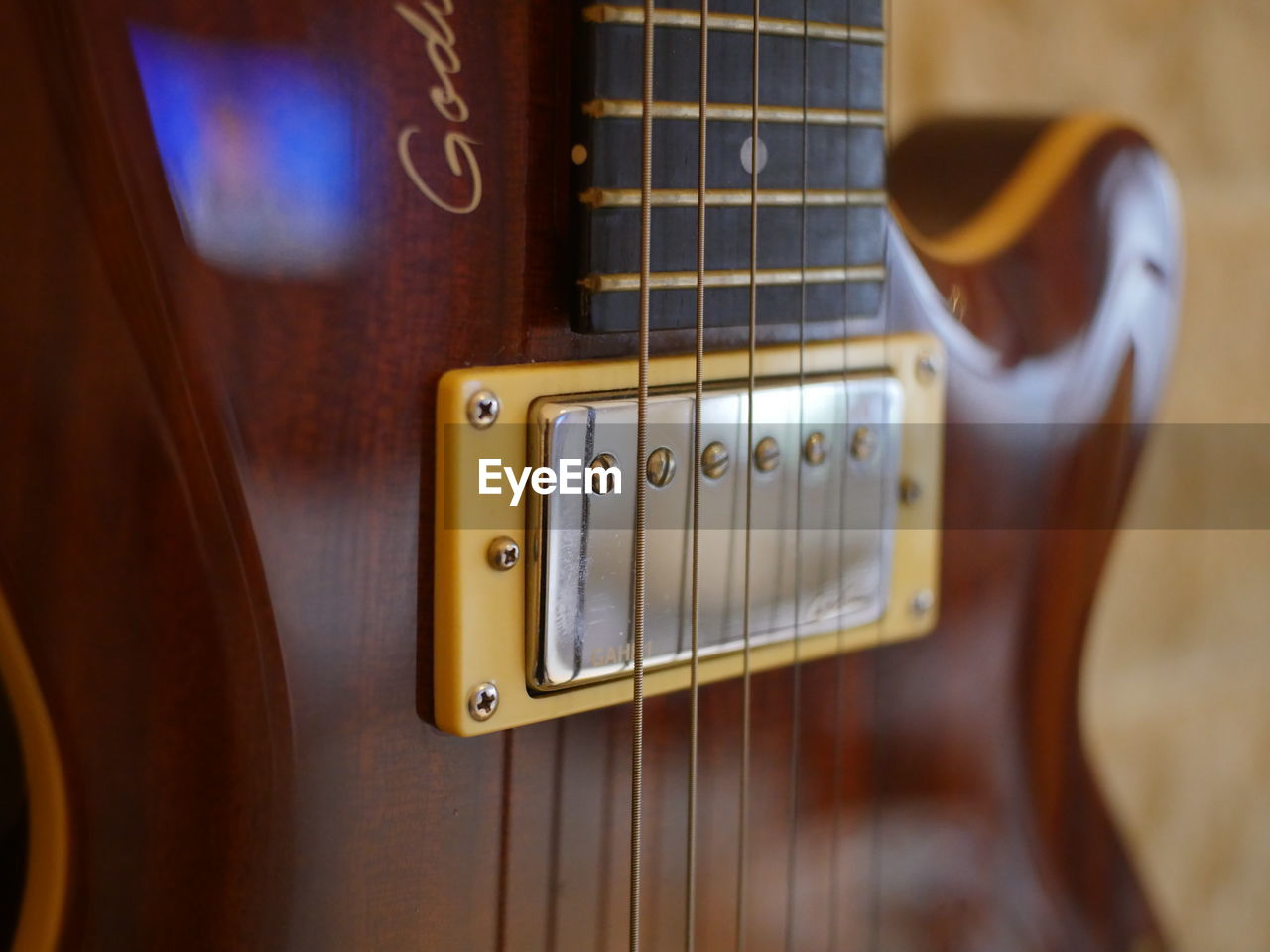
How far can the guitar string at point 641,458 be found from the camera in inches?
12.5

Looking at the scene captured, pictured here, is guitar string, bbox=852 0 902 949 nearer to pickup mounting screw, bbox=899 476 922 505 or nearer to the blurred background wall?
pickup mounting screw, bbox=899 476 922 505

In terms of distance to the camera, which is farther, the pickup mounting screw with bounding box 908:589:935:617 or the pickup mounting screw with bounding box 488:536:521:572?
the pickup mounting screw with bounding box 908:589:935:617

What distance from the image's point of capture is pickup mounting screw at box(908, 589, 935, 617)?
44cm

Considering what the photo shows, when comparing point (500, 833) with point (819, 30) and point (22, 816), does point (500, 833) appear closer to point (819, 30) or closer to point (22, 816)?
point (22, 816)

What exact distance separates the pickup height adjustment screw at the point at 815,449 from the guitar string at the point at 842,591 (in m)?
0.01

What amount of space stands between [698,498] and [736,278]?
2.6 inches

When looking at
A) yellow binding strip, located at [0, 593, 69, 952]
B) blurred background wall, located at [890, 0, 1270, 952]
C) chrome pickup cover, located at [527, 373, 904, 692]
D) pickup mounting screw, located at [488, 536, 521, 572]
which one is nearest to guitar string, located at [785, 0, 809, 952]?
chrome pickup cover, located at [527, 373, 904, 692]

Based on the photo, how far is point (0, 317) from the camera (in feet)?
0.83

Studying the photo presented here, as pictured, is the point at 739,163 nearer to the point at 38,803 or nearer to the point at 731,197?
the point at 731,197

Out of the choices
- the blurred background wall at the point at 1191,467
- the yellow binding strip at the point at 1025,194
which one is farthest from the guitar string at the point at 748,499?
the blurred background wall at the point at 1191,467

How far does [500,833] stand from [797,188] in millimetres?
211

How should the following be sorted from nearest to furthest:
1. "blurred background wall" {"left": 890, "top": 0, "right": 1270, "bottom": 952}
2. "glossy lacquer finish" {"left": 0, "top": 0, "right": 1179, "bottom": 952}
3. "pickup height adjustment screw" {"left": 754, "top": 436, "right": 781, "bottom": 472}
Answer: "glossy lacquer finish" {"left": 0, "top": 0, "right": 1179, "bottom": 952}
"pickup height adjustment screw" {"left": 754, "top": 436, "right": 781, "bottom": 472}
"blurred background wall" {"left": 890, "top": 0, "right": 1270, "bottom": 952}

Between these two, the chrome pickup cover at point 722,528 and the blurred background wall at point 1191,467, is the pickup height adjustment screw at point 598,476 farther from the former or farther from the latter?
the blurred background wall at point 1191,467

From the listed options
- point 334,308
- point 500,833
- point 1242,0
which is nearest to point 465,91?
point 334,308
